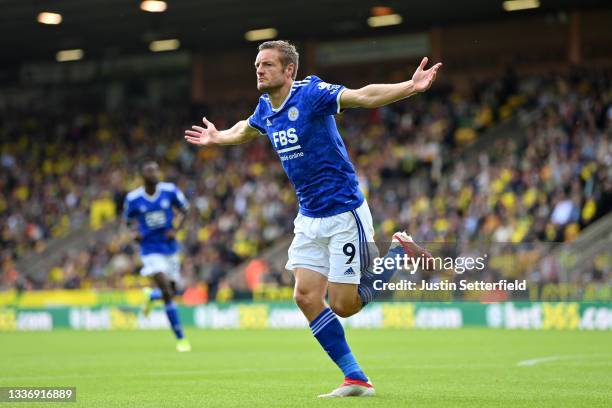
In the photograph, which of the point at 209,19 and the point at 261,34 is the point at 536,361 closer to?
the point at 209,19

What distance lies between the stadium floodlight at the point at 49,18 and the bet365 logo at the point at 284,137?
27.4m

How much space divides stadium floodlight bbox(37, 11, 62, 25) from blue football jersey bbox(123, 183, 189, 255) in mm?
19296

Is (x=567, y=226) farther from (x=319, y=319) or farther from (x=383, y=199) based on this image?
(x=319, y=319)

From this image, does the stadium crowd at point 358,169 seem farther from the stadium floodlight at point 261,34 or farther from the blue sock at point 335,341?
the blue sock at point 335,341

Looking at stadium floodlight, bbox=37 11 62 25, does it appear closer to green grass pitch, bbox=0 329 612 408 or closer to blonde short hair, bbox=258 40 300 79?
green grass pitch, bbox=0 329 612 408

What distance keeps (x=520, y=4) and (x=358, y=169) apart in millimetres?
6819

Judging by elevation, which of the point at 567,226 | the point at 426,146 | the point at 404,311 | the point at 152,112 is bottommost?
the point at 404,311

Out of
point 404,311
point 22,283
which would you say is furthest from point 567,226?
point 22,283

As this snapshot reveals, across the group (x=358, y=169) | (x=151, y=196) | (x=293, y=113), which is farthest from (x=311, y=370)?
(x=358, y=169)

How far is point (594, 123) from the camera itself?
27828 mm

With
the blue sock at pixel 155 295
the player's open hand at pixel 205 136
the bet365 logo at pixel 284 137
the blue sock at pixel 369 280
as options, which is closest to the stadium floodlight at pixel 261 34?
the blue sock at pixel 155 295

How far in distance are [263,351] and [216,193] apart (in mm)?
19141

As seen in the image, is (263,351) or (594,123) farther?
(594,123)

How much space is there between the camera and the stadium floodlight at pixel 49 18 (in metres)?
34.6
